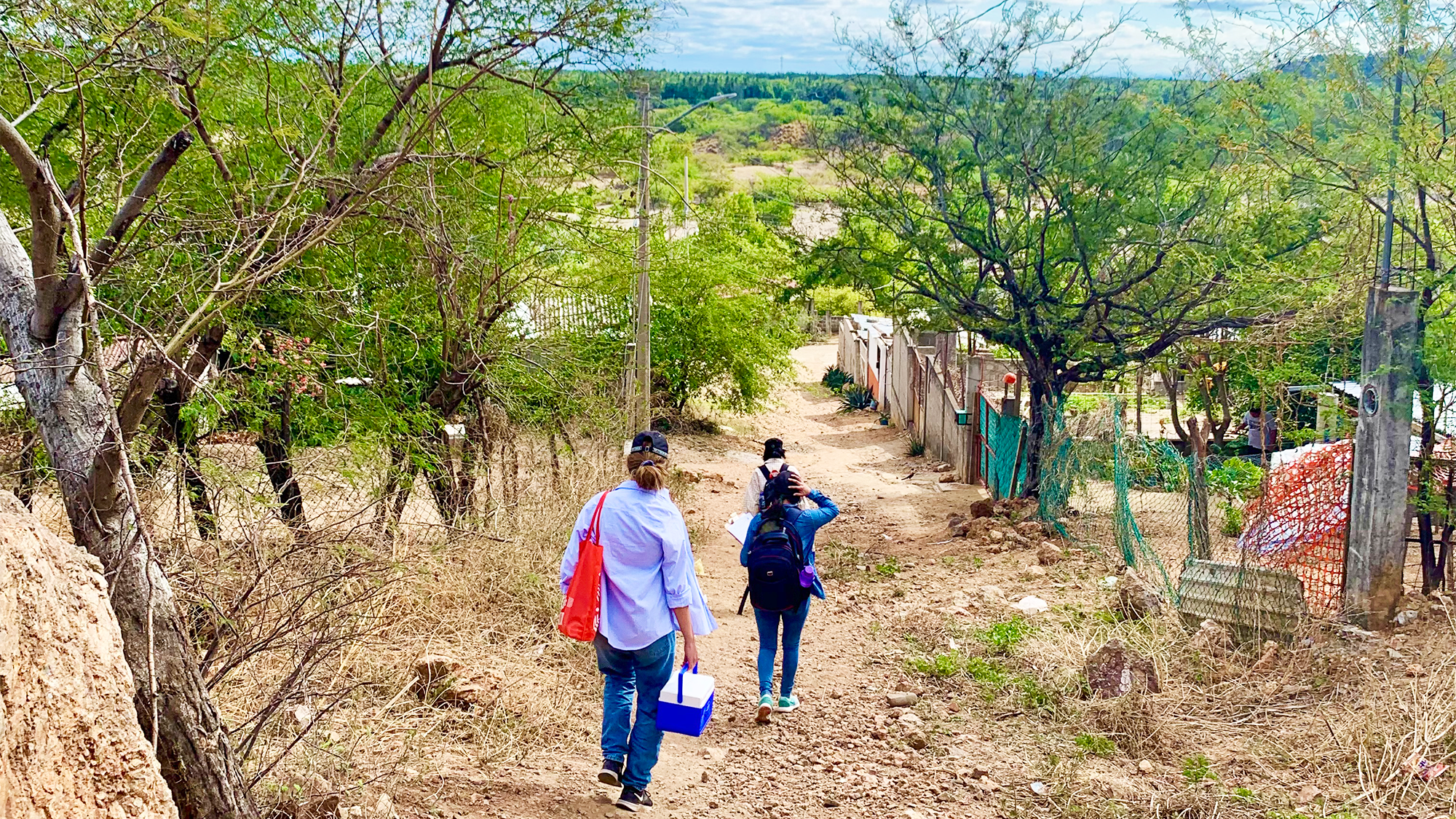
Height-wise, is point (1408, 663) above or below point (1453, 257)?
below

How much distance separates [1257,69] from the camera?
29.9 feet

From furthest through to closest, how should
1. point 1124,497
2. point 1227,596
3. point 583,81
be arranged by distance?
point 1124,497 < point 583,81 < point 1227,596

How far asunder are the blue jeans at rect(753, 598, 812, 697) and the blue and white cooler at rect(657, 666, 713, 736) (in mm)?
1228

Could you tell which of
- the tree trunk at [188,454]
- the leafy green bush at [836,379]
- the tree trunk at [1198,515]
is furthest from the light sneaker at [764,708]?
the leafy green bush at [836,379]

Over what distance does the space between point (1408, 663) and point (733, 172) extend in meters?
85.2

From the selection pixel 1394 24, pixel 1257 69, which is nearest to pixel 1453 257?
pixel 1394 24

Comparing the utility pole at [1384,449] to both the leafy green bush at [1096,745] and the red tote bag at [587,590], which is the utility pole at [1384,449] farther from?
the red tote bag at [587,590]

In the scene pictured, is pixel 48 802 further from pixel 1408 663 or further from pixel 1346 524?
pixel 1346 524

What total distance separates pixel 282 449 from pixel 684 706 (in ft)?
13.7

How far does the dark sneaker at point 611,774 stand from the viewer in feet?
16.5

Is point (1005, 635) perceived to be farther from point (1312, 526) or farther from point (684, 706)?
point (684, 706)

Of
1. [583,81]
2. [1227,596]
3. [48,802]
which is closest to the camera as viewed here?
[48,802]

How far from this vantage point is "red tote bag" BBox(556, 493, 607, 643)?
4895mm

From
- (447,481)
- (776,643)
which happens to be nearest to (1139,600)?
(776,643)
